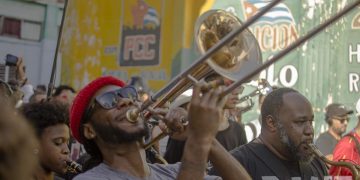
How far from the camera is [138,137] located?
3.12 meters

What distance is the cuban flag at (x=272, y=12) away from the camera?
845cm

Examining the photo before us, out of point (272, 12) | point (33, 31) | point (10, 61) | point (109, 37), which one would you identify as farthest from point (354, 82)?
point (33, 31)

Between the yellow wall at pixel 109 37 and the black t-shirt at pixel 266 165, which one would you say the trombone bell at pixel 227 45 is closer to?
the black t-shirt at pixel 266 165

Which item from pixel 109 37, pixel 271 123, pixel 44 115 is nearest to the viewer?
pixel 44 115

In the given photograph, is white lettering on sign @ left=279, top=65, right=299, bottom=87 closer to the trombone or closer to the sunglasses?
the trombone

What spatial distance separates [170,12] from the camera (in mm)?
9109

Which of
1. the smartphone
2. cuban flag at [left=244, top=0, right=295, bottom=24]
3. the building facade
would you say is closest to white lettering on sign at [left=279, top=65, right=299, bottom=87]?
cuban flag at [left=244, top=0, right=295, bottom=24]

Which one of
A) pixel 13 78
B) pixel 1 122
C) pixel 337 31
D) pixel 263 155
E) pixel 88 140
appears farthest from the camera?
pixel 337 31

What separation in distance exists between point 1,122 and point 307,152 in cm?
274

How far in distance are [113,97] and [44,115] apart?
2.31 feet

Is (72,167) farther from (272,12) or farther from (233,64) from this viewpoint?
(272,12)

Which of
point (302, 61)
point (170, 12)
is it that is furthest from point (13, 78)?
point (302, 61)

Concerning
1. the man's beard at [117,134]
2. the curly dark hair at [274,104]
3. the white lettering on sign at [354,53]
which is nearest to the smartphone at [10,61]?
the curly dark hair at [274,104]

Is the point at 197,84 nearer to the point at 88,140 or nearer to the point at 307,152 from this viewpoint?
the point at 88,140
